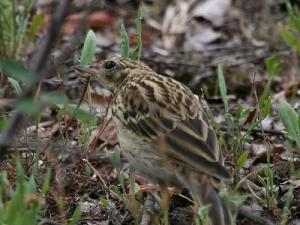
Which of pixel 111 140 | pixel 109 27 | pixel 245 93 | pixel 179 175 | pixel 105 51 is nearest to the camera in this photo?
pixel 179 175

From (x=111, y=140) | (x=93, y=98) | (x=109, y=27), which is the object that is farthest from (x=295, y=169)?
(x=109, y=27)

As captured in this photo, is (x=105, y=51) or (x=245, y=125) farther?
(x=105, y=51)

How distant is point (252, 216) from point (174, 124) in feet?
2.43

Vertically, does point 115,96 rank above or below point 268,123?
above

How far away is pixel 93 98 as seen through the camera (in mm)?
7145

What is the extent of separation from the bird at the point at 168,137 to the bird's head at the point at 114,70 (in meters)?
0.05

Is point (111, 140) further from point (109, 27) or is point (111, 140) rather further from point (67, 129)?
point (109, 27)

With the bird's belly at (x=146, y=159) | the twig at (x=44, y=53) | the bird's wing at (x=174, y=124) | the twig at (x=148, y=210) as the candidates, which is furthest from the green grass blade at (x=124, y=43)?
the twig at (x=44, y=53)

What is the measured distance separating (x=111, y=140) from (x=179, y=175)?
1898 mm

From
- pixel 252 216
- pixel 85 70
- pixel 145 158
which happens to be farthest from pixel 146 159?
pixel 85 70

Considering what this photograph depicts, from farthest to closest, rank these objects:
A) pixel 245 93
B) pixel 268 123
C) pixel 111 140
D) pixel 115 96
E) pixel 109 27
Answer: pixel 109 27
pixel 245 93
pixel 268 123
pixel 111 140
pixel 115 96

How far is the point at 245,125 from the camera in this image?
21.8 ft

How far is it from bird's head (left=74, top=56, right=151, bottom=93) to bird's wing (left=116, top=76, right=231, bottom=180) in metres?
0.41

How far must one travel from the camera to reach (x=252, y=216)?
490 cm
